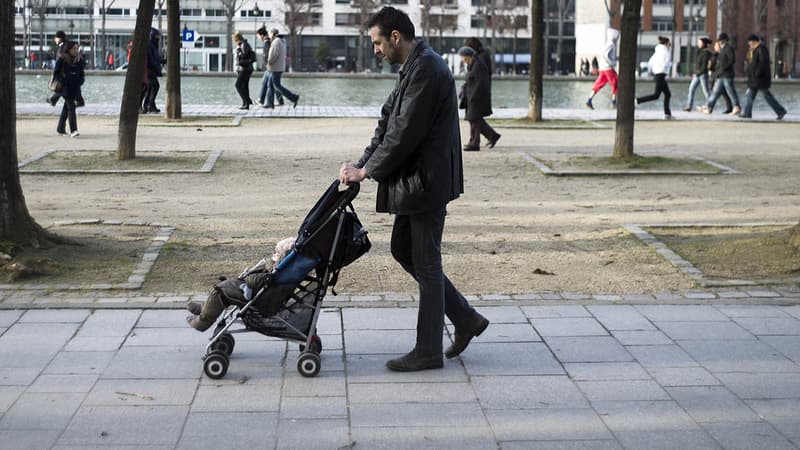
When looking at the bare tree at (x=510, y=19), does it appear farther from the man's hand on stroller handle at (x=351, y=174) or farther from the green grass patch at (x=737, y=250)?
the man's hand on stroller handle at (x=351, y=174)

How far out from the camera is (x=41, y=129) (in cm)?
1933

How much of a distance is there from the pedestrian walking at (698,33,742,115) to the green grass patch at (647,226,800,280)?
14771mm

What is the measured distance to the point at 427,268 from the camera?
6.07 meters

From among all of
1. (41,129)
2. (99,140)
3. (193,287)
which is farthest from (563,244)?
(41,129)

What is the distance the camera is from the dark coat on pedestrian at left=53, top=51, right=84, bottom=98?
18031 millimetres

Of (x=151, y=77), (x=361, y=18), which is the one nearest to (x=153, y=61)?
(x=151, y=77)

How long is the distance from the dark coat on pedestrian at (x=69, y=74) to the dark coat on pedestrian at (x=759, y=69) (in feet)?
44.8

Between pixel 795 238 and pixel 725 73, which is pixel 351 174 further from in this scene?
pixel 725 73

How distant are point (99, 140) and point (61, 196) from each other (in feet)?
18.6

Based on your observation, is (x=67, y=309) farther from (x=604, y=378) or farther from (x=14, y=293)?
(x=604, y=378)

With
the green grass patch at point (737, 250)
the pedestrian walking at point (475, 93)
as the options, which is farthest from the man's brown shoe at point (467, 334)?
the pedestrian walking at point (475, 93)

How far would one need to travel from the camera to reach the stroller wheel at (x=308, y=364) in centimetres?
598

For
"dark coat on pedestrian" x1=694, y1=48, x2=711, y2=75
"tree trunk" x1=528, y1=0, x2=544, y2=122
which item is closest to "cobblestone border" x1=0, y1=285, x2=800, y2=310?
"tree trunk" x1=528, y1=0, x2=544, y2=122

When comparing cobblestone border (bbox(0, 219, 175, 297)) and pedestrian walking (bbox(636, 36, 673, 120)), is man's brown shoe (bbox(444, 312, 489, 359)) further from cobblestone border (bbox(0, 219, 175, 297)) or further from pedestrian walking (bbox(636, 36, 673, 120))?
pedestrian walking (bbox(636, 36, 673, 120))
